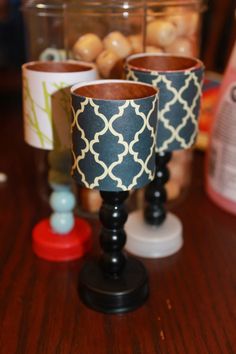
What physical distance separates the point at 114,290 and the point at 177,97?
23 cm

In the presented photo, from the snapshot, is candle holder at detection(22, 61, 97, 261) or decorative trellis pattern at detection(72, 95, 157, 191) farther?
candle holder at detection(22, 61, 97, 261)

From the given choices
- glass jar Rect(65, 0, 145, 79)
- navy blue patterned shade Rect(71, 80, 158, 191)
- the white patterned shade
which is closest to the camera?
navy blue patterned shade Rect(71, 80, 158, 191)

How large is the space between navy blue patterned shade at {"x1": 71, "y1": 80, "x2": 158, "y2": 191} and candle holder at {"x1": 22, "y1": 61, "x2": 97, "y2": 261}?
0.08 meters

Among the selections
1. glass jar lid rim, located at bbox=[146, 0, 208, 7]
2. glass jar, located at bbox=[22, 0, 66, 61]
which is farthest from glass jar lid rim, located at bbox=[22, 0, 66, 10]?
glass jar lid rim, located at bbox=[146, 0, 208, 7]

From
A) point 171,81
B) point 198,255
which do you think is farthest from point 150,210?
point 171,81

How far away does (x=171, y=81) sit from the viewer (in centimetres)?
56

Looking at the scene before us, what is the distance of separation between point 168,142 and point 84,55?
0.19m

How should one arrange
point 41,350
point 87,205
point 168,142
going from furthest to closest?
point 87,205 < point 168,142 < point 41,350

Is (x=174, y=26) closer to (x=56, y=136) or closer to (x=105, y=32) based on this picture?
(x=105, y=32)

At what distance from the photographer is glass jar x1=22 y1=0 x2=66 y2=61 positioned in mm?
717

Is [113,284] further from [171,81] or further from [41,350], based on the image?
[171,81]

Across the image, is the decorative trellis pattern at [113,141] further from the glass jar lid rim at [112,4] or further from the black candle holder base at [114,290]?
the glass jar lid rim at [112,4]

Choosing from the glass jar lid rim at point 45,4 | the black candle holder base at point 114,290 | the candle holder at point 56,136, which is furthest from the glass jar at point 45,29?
the black candle holder base at point 114,290

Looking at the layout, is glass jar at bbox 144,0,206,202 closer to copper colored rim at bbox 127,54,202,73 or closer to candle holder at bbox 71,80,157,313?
copper colored rim at bbox 127,54,202,73
